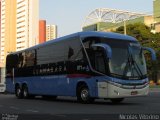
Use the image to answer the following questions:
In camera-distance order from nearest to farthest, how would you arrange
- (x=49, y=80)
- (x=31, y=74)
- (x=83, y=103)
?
(x=83, y=103) → (x=49, y=80) → (x=31, y=74)

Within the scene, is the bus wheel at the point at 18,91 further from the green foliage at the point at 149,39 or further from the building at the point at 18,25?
the building at the point at 18,25

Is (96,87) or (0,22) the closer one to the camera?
(96,87)

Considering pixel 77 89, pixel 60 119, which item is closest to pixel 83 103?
pixel 77 89

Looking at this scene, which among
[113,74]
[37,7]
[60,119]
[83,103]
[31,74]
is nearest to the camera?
[60,119]

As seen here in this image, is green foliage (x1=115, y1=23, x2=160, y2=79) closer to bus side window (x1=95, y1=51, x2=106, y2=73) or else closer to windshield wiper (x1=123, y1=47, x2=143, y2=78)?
windshield wiper (x1=123, y1=47, x2=143, y2=78)

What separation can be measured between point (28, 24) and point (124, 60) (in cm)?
15464

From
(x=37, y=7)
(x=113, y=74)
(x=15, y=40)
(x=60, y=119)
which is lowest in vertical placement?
(x=60, y=119)

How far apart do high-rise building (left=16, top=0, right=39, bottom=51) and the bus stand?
144 metres

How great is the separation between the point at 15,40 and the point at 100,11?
3918cm

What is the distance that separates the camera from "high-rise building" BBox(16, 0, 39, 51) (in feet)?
559

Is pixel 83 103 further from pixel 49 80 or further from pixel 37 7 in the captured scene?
pixel 37 7

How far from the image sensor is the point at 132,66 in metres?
21.3

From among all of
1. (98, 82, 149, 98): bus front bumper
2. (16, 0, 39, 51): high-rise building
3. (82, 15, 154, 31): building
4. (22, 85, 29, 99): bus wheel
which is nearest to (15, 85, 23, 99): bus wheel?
(22, 85, 29, 99): bus wheel

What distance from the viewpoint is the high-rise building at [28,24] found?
170375 millimetres
